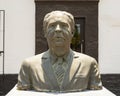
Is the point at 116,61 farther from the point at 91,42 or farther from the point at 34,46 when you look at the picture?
the point at 34,46

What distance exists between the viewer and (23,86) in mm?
4227

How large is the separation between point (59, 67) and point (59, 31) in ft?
1.03

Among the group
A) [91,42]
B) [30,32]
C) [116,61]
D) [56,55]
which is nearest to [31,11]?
[30,32]

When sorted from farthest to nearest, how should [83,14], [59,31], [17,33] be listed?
[83,14]
[17,33]
[59,31]

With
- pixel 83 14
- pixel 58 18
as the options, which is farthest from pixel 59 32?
pixel 83 14

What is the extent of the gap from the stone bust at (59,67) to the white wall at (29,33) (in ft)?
23.0

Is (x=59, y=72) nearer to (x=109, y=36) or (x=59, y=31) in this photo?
(x=59, y=31)

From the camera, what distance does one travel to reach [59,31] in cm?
415

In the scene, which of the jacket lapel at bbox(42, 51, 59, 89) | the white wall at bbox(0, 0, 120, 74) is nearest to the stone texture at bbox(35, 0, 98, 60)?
the white wall at bbox(0, 0, 120, 74)

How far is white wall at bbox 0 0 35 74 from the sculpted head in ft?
23.2

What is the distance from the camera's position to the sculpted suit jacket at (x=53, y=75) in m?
4.14

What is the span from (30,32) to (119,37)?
6.77 ft

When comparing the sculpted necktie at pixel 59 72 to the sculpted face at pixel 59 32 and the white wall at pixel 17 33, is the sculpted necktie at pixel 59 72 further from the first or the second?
the white wall at pixel 17 33

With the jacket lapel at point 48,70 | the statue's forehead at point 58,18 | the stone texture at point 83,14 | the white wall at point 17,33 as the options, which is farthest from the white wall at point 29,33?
the statue's forehead at point 58,18
